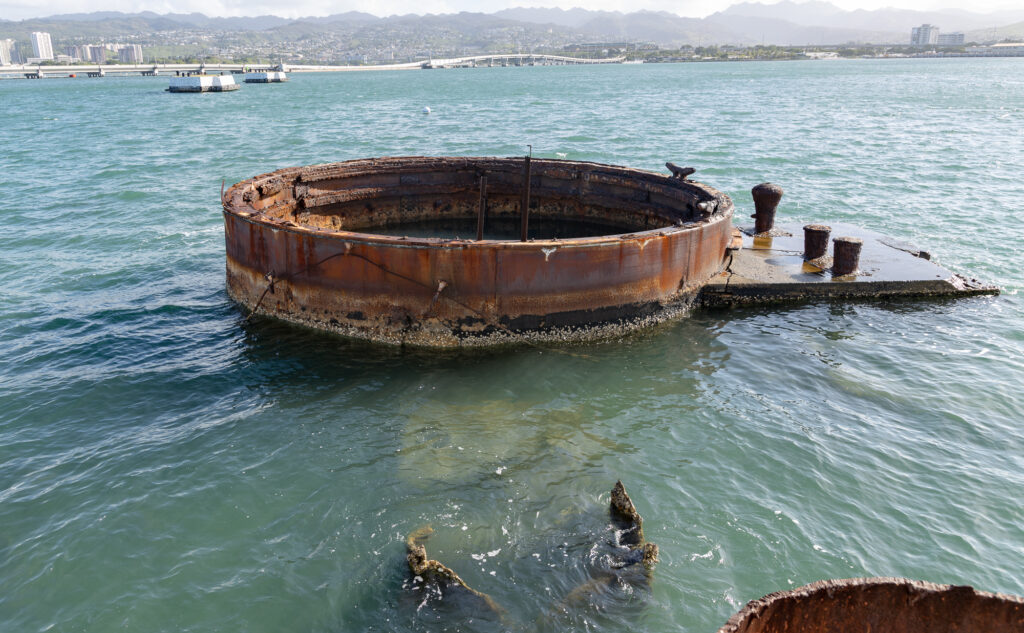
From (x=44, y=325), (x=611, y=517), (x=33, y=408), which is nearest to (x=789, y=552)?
(x=611, y=517)

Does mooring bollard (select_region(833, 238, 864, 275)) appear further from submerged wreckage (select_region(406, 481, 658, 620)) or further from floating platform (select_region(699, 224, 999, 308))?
submerged wreckage (select_region(406, 481, 658, 620))

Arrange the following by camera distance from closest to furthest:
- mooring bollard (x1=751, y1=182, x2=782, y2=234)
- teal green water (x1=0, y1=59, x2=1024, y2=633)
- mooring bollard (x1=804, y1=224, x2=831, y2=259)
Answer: teal green water (x1=0, y1=59, x2=1024, y2=633) → mooring bollard (x1=804, y1=224, x2=831, y2=259) → mooring bollard (x1=751, y1=182, x2=782, y2=234)

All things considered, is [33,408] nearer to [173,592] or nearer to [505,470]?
[173,592]

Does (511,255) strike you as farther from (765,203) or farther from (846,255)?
(765,203)

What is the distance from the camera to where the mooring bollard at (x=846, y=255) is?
13.8m

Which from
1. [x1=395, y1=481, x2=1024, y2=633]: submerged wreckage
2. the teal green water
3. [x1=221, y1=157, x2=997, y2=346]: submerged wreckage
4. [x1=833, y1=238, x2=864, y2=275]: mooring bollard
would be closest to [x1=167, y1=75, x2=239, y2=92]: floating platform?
the teal green water

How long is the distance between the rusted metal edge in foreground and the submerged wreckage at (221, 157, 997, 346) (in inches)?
298

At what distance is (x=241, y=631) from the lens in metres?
6.18

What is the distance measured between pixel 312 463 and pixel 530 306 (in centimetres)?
456

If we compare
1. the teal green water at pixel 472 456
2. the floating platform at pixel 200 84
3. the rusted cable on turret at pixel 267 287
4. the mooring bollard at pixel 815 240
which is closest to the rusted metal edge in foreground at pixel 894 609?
the teal green water at pixel 472 456

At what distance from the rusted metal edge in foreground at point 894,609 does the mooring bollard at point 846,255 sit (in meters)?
10.8

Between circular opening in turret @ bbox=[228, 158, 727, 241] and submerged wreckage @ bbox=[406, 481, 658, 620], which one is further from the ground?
circular opening in turret @ bbox=[228, 158, 727, 241]

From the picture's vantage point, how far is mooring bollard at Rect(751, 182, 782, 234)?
647 inches

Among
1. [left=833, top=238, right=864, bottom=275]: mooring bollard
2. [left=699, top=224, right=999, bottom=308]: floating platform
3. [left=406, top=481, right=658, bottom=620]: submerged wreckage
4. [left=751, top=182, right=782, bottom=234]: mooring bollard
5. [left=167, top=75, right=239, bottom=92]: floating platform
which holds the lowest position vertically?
[left=406, top=481, right=658, bottom=620]: submerged wreckage
